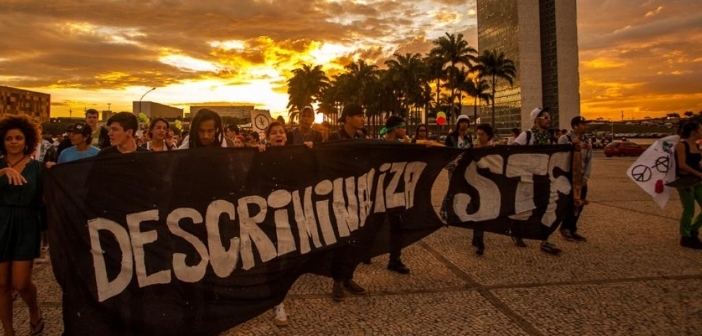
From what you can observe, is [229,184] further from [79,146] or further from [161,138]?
[79,146]

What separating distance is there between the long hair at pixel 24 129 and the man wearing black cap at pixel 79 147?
7.58 feet

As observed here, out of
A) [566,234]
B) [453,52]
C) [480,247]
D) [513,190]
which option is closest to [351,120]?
[513,190]

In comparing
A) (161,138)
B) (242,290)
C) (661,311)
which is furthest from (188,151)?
(661,311)

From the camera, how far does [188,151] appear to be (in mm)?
3281

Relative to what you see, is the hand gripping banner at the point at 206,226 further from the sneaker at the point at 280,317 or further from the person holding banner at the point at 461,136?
the person holding banner at the point at 461,136

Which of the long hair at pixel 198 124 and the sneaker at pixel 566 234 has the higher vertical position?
the long hair at pixel 198 124

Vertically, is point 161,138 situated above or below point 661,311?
above

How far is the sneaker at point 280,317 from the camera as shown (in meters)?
3.33

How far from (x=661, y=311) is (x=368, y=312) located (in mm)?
2502

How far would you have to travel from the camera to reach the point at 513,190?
17.0 ft

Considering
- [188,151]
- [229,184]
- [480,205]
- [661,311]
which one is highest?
[188,151]

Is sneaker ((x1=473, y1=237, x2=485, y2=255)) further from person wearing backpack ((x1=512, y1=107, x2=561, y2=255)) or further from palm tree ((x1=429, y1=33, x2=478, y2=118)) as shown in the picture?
palm tree ((x1=429, y1=33, x2=478, y2=118))

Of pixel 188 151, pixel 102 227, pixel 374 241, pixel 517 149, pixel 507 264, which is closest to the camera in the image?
pixel 102 227

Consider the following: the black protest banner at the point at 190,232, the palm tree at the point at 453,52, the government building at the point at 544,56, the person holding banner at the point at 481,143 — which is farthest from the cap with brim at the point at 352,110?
the government building at the point at 544,56
